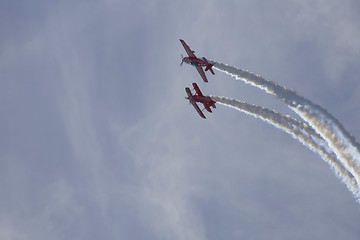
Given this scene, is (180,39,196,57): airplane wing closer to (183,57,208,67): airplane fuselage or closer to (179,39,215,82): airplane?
(179,39,215,82): airplane

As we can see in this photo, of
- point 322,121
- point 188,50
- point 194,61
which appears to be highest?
point 188,50

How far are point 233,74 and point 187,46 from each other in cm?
1943

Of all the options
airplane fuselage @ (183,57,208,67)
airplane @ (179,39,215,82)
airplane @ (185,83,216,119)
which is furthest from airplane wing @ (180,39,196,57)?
airplane @ (185,83,216,119)

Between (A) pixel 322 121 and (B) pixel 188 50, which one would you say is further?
(B) pixel 188 50

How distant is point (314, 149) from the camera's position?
10838 cm

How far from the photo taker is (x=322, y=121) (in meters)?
108

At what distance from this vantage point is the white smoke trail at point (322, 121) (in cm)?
10019

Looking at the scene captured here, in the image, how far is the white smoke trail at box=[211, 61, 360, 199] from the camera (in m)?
100

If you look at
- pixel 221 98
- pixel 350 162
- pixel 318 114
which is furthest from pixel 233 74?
pixel 350 162

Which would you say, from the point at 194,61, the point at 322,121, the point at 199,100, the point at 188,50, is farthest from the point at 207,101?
the point at 322,121

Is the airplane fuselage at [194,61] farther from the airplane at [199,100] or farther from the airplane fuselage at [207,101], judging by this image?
the airplane fuselage at [207,101]

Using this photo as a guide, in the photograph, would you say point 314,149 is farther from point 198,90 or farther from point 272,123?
point 198,90

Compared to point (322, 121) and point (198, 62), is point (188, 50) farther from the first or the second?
Result: point (322, 121)

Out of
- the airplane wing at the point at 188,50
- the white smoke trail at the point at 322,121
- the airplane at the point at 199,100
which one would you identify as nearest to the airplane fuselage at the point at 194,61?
the airplane wing at the point at 188,50
